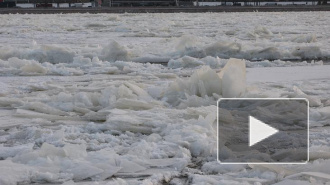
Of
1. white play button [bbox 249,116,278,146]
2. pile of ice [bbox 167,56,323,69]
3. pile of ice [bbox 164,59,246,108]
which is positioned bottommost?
white play button [bbox 249,116,278,146]

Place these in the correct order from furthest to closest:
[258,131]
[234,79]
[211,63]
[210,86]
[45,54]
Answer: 1. [45,54]
2. [211,63]
3. [210,86]
4. [234,79]
5. [258,131]

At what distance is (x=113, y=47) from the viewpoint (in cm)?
924

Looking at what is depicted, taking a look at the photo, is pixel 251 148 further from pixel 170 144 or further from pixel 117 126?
pixel 117 126

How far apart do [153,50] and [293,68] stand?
3246mm

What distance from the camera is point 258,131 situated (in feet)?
13.8

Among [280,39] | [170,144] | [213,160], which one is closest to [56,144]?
[170,144]

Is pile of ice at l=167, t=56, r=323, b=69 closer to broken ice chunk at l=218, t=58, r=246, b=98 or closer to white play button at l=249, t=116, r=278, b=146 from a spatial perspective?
broken ice chunk at l=218, t=58, r=246, b=98

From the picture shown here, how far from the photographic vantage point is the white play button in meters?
3.92

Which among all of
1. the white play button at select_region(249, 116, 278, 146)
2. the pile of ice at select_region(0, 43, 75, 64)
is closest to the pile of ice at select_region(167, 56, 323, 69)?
the pile of ice at select_region(0, 43, 75, 64)
